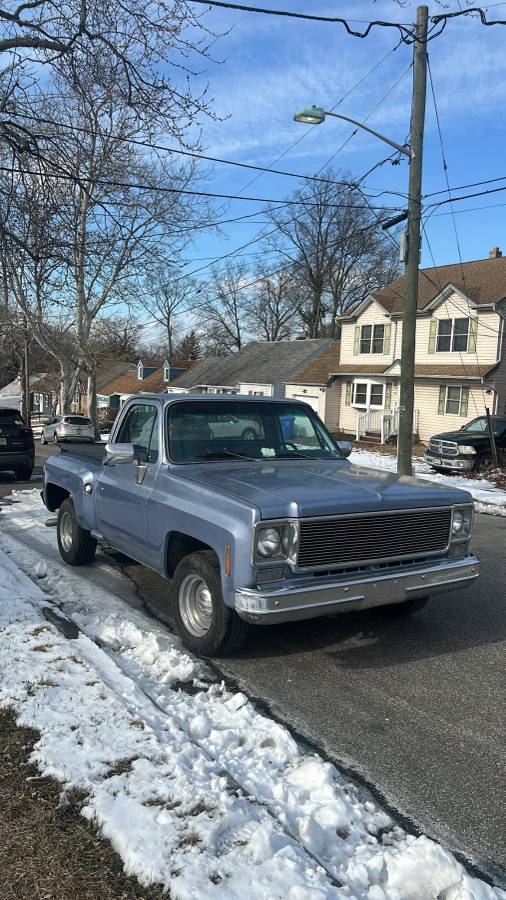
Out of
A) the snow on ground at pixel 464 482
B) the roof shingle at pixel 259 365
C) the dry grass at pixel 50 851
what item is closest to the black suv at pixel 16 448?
the snow on ground at pixel 464 482

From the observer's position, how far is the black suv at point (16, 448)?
50.0 feet

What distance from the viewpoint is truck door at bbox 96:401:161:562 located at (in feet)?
17.6

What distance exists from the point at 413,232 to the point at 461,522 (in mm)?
11081

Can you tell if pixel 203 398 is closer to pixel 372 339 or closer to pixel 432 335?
pixel 432 335

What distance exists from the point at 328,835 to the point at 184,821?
58 cm

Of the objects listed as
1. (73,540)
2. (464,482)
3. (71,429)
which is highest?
(73,540)

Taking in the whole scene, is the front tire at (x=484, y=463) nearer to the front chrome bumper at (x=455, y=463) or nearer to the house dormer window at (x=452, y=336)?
the front chrome bumper at (x=455, y=463)

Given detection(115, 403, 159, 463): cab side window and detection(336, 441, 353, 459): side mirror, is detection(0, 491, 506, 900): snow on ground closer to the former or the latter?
detection(115, 403, 159, 463): cab side window

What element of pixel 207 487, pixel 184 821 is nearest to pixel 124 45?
pixel 207 487

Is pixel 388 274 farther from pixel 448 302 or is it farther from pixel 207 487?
pixel 207 487

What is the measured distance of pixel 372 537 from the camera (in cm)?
436

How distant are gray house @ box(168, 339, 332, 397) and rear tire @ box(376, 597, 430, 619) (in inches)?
1291

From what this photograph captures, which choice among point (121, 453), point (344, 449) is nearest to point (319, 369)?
point (344, 449)

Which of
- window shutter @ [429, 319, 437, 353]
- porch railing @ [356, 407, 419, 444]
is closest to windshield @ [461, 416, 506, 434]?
porch railing @ [356, 407, 419, 444]
